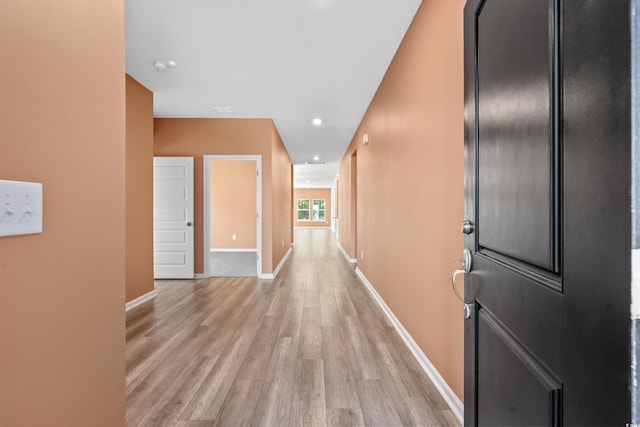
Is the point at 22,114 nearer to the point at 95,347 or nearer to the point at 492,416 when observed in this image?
the point at 95,347

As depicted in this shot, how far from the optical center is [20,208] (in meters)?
0.62

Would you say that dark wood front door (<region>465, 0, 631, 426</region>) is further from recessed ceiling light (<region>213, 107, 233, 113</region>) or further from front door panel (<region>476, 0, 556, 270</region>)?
recessed ceiling light (<region>213, 107, 233, 113</region>)

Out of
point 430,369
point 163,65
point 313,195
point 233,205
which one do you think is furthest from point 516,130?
point 313,195

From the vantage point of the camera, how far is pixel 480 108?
0.90m

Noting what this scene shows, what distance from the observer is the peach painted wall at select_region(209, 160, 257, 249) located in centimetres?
772

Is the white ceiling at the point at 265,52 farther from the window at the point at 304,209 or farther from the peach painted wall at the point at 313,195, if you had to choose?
the window at the point at 304,209

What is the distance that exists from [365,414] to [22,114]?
70.9 inches

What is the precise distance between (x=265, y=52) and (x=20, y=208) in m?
2.52

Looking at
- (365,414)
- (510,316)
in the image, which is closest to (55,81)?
(510,316)

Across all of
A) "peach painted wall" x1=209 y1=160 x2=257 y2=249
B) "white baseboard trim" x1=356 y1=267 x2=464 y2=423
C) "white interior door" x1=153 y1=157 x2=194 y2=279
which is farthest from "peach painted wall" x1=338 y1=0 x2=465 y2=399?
"peach painted wall" x1=209 y1=160 x2=257 y2=249

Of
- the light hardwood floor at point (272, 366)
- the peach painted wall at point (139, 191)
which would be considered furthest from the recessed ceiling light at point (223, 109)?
the light hardwood floor at point (272, 366)

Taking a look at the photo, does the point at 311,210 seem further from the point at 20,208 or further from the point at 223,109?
the point at 20,208

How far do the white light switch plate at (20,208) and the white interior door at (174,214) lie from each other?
13.5 ft

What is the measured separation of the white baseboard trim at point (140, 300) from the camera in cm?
321
